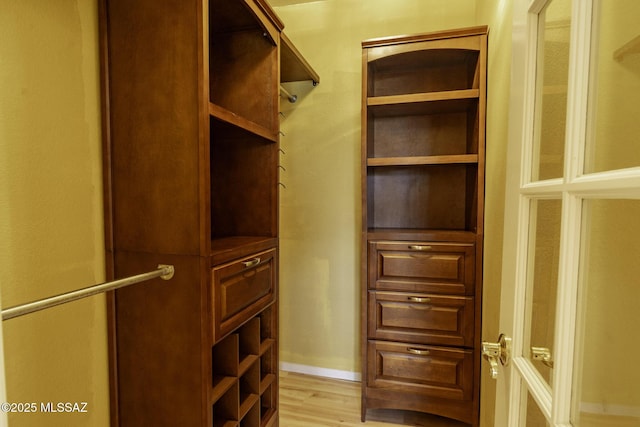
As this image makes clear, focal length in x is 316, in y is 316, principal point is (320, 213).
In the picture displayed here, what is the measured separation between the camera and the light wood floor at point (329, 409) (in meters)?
1.91

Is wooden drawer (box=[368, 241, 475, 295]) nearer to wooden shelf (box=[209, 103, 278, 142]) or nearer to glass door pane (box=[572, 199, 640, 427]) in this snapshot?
wooden shelf (box=[209, 103, 278, 142])

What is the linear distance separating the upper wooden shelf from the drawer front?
68.8 inches

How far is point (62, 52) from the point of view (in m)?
0.93

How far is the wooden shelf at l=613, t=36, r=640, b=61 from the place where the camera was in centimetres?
44

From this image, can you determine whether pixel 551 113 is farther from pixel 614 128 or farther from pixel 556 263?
pixel 556 263

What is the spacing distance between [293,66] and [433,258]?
1.45m

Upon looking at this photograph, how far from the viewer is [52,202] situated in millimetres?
907

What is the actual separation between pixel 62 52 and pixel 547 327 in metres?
1.42

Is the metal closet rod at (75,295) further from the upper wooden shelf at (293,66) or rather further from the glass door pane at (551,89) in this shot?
the upper wooden shelf at (293,66)

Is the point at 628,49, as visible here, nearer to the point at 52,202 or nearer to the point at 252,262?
the point at 252,262

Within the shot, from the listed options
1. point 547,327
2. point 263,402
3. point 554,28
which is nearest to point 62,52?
point 554,28

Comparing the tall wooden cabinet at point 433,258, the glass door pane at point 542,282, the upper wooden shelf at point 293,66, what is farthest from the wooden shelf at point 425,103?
the glass door pane at point 542,282

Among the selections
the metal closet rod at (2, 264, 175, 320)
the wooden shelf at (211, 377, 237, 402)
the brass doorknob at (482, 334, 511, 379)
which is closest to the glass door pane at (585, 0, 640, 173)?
the brass doorknob at (482, 334, 511, 379)

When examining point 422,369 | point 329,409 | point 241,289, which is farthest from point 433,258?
point 329,409
